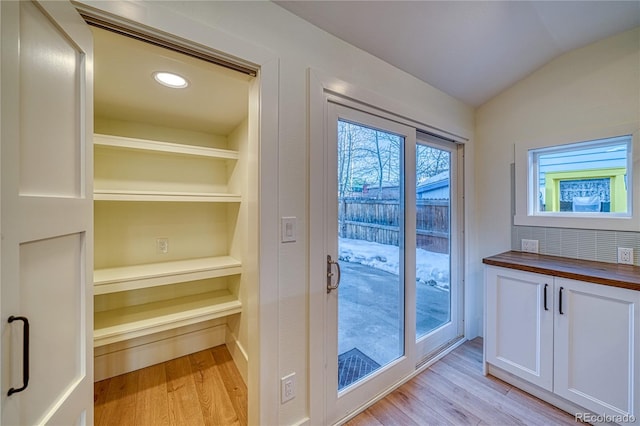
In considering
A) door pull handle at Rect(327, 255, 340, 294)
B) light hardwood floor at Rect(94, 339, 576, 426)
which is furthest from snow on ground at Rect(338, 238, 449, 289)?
light hardwood floor at Rect(94, 339, 576, 426)

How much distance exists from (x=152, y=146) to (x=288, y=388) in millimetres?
1901

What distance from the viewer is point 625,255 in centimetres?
174

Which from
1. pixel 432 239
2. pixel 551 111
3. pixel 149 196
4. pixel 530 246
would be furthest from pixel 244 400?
pixel 551 111

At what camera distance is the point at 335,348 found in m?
1.49

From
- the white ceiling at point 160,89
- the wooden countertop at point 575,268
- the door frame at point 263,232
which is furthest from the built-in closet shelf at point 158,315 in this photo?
the wooden countertop at point 575,268

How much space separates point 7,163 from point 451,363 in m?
2.80

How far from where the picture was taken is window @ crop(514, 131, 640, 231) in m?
1.77

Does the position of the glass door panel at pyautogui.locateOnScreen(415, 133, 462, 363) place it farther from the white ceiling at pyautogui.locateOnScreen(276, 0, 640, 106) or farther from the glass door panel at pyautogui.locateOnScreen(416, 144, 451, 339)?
the white ceiling at pyautogui.locateOnScreen(276, 0, 640, 106)

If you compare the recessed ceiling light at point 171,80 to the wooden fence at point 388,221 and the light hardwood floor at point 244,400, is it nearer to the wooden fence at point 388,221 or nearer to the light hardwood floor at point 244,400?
the wooden fence at point 388,221

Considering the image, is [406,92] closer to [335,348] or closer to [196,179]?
[335,348]

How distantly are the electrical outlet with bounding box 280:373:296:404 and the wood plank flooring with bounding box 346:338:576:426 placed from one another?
1.71 feet

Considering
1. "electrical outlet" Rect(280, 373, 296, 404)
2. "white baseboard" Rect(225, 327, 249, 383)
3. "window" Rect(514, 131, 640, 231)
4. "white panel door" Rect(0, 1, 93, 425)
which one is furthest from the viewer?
"white baseboard" Rect(225, 327, 249, 383)

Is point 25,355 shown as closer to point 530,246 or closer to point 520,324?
point 520,324

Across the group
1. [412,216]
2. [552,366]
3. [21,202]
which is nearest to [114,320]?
[21,202]
